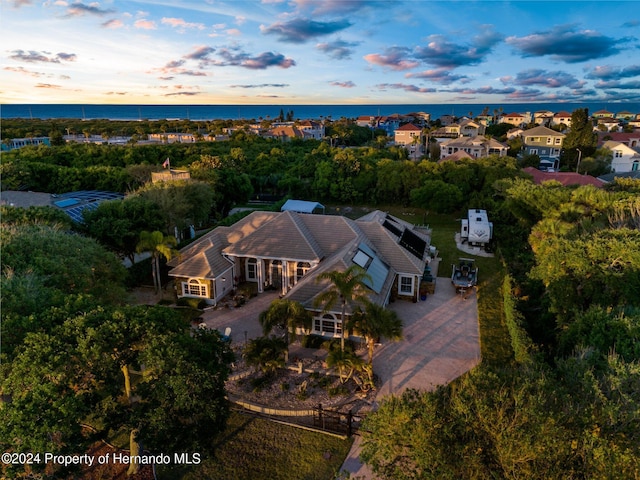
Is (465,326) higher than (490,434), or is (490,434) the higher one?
(490,434)

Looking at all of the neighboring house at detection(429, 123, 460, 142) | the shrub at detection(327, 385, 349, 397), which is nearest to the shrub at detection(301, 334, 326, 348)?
the shrub at detection(327, 385, 349, 397)

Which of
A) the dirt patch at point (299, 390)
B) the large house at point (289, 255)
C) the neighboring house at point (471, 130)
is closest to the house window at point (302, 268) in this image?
the large house at point (289, 255)

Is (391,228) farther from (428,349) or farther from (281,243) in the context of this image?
(428,349)

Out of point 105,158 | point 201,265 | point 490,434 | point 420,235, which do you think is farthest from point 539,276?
point 105,158

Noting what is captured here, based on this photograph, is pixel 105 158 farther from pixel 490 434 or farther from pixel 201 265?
pixel 490 434

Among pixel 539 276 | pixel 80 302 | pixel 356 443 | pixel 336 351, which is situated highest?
pixel 80 302

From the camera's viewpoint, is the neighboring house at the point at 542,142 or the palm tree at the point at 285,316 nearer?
the palm tree at the point at 285,316

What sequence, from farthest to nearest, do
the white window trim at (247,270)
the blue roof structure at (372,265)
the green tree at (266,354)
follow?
1. the white window trim at (247,270)
2. the blue roof structure at (372,265)
3. the green tree at (266,354)

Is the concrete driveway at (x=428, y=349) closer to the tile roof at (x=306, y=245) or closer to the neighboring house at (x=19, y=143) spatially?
the tile roof at (x=306, y=245)

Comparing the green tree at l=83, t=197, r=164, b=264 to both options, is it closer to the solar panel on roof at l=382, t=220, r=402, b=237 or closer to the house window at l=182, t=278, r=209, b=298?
the house window at l=182, t=278, r=209, b=298
